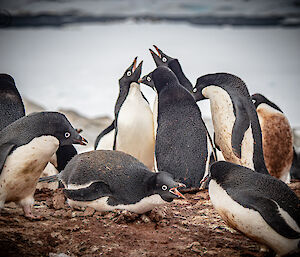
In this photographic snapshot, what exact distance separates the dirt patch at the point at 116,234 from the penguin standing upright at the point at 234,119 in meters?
0.51

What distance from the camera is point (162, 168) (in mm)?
2229

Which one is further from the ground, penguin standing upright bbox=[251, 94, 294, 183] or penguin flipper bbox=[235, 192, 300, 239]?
penguin flipper bbox=[235, 192, 300, 239]

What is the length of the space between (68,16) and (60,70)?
15.4 ft

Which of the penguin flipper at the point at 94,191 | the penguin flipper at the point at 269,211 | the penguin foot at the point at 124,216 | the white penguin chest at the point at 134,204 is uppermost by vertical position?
the penguin flipper at the point at 269,211

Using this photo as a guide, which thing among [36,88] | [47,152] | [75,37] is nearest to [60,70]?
[36,88]

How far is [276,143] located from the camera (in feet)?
9.09

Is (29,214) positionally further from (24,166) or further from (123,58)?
(123,58)

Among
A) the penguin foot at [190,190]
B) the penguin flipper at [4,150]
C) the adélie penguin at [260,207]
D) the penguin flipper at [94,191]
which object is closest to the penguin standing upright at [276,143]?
the penguin foot at [190,190]

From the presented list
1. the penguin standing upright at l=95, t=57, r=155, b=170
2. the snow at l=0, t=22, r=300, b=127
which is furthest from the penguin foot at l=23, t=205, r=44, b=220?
the snow at l=0, t=22, r=300, b=127

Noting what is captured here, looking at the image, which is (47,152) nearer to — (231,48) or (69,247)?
(69,247)

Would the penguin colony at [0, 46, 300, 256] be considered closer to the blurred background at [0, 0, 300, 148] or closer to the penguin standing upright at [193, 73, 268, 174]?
the penguin standing upright at [193, 73, 268, 174]

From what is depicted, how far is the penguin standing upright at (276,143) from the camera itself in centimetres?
275

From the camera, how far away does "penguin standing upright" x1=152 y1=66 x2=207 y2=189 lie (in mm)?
2211

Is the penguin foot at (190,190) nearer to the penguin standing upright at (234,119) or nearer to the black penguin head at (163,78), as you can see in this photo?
the penguin standing upright at (234,119)
